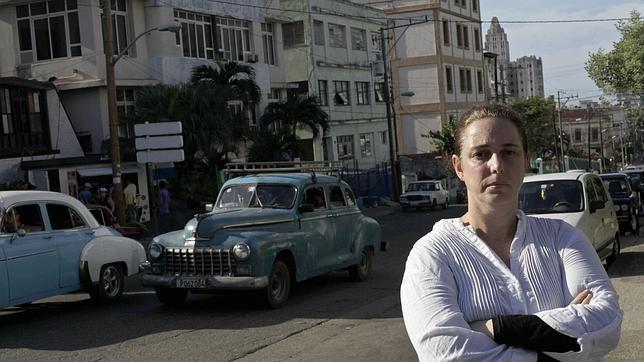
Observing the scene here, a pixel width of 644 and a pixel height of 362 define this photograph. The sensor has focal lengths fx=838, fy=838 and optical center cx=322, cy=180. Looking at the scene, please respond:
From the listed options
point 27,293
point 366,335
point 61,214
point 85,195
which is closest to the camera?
point 366,335

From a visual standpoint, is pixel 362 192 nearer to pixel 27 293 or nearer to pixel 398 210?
pixel 398 210

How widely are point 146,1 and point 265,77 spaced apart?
852 cm

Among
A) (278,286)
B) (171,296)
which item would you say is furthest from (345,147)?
(278,286)

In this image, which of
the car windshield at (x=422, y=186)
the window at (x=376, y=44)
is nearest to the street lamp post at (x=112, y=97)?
the car windshield at (x=422, y=186)

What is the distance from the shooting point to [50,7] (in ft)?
109

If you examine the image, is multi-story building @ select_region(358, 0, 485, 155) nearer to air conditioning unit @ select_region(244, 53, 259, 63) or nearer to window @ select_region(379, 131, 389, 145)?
window @ select_region(379, 131, 389, 145)

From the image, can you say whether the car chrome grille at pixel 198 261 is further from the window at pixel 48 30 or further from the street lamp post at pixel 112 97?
the window at pixel 48 30

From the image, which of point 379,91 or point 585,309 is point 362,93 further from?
point 585,309

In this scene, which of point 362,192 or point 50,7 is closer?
point 50,7

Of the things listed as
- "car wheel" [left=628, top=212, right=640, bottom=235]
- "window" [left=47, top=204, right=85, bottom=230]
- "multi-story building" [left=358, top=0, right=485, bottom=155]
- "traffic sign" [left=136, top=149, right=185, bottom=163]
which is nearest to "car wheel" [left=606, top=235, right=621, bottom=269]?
"car wheel" [left=628, top=212, right=640, bottom=235]

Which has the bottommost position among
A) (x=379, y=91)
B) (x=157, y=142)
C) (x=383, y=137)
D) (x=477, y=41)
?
(x=383, y=137)

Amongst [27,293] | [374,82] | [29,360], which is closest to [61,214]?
[27,293]

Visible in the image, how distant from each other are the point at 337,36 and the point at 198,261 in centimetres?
4138

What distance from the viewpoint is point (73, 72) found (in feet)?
109
